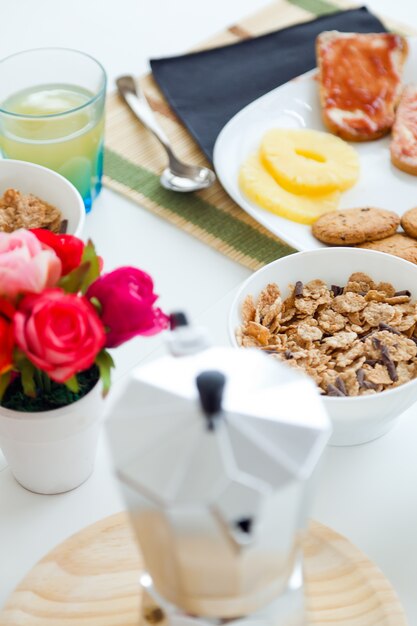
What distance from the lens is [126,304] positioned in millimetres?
572

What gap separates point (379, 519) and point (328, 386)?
12cm

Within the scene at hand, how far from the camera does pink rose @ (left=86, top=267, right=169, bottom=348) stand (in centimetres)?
57

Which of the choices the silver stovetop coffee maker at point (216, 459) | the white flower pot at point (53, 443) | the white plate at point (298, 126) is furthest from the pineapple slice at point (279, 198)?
the silver stovetop coffee maker at point (216, 459)

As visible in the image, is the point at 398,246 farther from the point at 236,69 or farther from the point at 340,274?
the point at 236,69

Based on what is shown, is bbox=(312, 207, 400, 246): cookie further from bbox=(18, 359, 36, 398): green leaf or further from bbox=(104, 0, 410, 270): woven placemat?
bbox=(18, 359, 36, 398): green leaf

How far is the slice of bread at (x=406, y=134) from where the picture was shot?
105cm

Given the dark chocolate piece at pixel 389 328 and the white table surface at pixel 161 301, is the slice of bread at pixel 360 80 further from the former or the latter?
the dark chocolate piece at pixel 389 328

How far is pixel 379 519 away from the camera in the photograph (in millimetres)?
691

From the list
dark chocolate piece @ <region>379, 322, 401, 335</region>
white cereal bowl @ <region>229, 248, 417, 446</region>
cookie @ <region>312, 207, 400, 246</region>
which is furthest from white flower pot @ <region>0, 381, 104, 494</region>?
cookie @ <region>312, 207, 400, 246</region>

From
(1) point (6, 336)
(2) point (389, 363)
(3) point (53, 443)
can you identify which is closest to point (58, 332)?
(1) point (6, 336)

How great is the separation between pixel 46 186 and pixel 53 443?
0.35 metres

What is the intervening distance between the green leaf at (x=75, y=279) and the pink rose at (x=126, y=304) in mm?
13

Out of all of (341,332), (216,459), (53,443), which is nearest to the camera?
(216,459)

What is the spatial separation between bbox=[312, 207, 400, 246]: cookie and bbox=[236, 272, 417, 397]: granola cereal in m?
0.13
